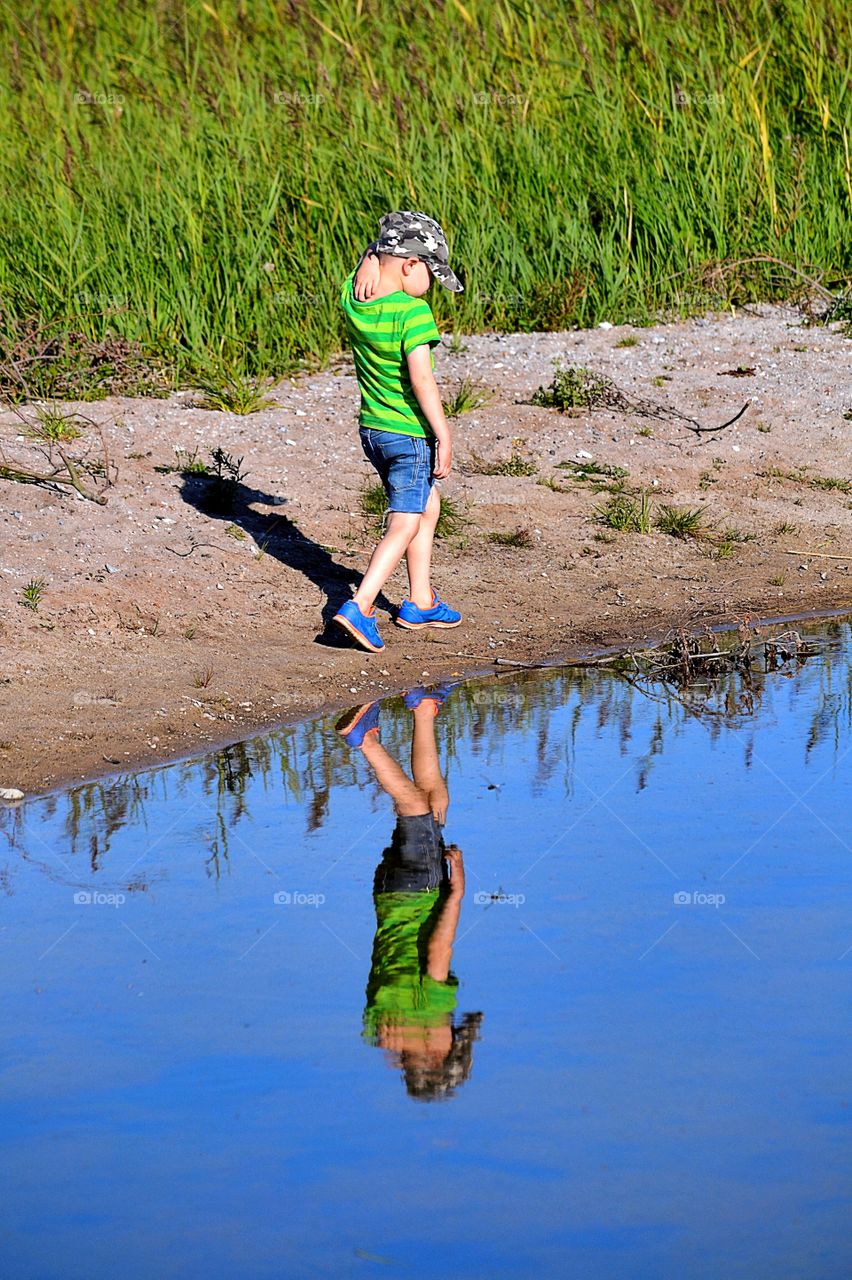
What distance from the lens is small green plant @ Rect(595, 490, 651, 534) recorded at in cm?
673

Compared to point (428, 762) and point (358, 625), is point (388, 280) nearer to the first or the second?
point (358, 625)

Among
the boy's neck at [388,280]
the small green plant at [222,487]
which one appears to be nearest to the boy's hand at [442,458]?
the boy's neck at [388,280]

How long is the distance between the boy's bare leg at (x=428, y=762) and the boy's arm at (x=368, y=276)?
4.48 ft

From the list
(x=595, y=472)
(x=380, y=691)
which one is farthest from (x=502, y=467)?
(x=380, y=691)

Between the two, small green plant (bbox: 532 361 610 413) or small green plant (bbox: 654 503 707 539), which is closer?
small green plant (bbox: 654 503 707 539)

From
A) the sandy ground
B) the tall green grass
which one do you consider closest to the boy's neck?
the sandy ground

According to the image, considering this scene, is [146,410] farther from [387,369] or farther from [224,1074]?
[224,1074]

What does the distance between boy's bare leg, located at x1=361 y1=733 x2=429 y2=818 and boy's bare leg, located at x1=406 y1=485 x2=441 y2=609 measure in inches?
42.4

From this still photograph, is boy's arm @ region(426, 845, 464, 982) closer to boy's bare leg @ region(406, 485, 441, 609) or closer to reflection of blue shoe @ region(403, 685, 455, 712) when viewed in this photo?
reflection of blue shoe @ region(403, 685, 455, 712)

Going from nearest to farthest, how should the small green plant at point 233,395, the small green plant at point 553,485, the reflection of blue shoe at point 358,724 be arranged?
1. the reflection of blue shoe at point 358,724
2. the small green plant at point 553,485
3. the small green plant at point 233,395

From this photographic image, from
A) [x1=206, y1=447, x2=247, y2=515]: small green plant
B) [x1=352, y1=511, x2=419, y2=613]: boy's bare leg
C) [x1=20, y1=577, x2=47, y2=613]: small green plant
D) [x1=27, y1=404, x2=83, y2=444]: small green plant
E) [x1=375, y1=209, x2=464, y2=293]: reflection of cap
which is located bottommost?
[x1=20, y1=577, x2=47, y2=613]: small green plant

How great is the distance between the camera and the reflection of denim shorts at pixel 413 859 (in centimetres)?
368

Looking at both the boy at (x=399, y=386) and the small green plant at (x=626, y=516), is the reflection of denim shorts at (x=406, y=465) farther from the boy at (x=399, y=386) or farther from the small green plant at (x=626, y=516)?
the small green plant at (x=626, y=516)

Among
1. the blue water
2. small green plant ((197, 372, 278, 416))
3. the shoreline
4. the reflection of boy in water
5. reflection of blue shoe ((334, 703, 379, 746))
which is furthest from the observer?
small green plant ((197, 372, 278, 416))
